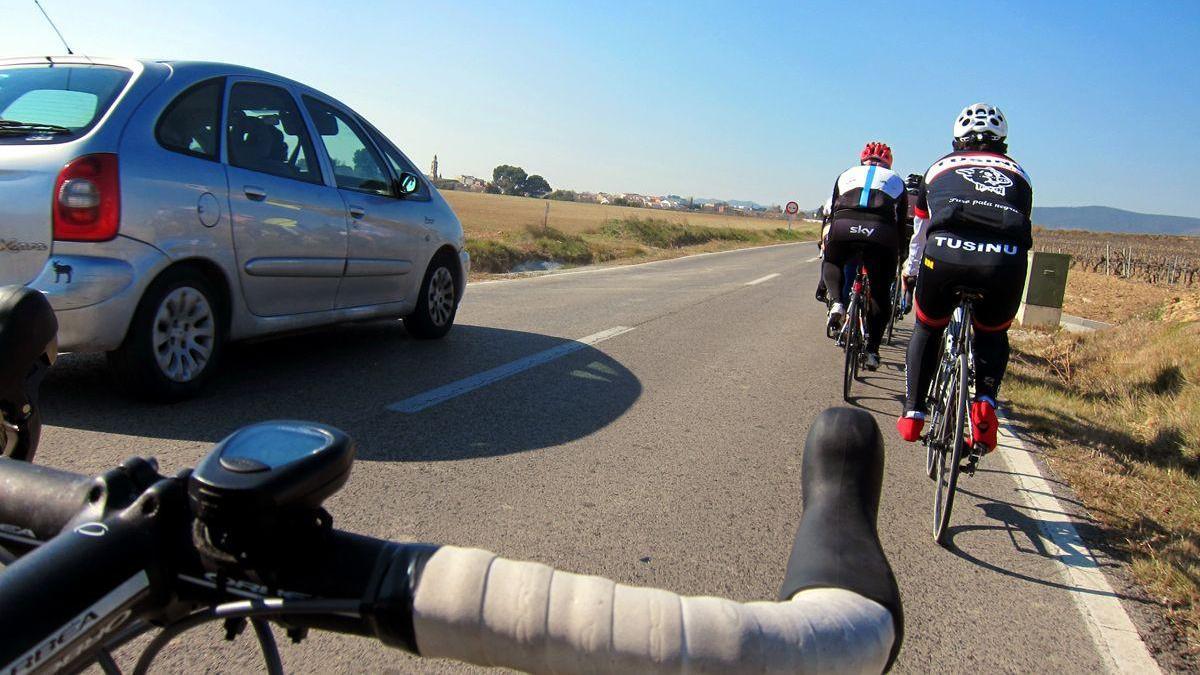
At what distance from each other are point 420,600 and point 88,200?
14.2ft

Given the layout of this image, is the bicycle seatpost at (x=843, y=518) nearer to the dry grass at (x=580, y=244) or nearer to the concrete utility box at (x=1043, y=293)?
the concrete utility box at (x=1043, y=293)

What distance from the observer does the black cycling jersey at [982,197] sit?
13.6 feet

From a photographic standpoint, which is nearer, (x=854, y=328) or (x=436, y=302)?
(x=854, y=328)

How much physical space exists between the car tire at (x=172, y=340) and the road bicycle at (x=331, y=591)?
159 inches

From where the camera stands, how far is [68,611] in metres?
0.75

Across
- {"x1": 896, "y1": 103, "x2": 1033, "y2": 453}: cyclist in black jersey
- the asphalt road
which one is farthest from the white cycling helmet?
the asphalt road

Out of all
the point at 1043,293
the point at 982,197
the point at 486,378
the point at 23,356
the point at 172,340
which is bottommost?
the point at 486,378

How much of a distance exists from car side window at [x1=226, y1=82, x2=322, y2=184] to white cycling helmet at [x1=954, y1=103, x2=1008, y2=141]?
162 inches

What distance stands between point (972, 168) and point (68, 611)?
14.7 ft

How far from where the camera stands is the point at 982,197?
13.9 ft

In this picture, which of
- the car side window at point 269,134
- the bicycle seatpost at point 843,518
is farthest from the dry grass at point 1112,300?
the bicycle seatpost at point 843,518

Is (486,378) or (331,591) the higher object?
(331,591)

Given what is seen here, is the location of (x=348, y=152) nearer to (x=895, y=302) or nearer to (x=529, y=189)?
(x=895, y=302)

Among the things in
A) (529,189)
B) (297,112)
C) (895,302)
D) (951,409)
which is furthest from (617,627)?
(529,189)
